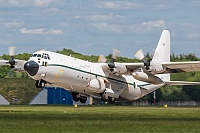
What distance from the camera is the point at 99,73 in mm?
60625

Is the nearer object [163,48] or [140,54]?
[140,54]

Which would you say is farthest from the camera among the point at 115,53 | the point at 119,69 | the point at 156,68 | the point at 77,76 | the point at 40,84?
the point at 115,53

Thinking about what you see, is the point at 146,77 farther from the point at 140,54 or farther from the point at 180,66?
the point at 180,66

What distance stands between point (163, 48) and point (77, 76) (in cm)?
1522

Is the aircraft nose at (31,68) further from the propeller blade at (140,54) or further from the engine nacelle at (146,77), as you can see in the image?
the propeller blade at (140,54)

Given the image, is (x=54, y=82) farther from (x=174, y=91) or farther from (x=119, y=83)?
(x=174, y=91)

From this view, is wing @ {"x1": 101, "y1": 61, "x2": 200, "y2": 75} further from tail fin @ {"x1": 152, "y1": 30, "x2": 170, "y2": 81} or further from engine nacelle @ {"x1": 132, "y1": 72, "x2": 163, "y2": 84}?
tail fin @ {"x1": 152, "y1": 30, "x2": 170, "y2": 81}

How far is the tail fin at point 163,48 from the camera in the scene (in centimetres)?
6818

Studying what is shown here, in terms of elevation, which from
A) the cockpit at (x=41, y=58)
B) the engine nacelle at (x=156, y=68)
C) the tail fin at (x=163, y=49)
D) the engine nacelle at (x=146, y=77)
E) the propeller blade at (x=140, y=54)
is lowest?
the engine nacelle at (x=146, y=77)

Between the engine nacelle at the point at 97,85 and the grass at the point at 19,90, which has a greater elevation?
the grass at the point at 19,90

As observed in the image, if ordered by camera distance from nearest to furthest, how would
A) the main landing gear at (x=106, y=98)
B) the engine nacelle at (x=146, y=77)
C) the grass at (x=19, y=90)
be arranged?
the engine nacelle at (x=146, y=77)
the main landing gear at (x=106, y=98)
the grass at (x=19, y=90)

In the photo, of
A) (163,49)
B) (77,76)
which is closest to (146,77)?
(77,76)

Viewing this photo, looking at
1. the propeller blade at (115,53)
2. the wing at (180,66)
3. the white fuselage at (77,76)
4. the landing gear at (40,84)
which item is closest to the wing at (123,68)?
the white fuselage at (77,76)

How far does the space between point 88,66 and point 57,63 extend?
12.8 feet
